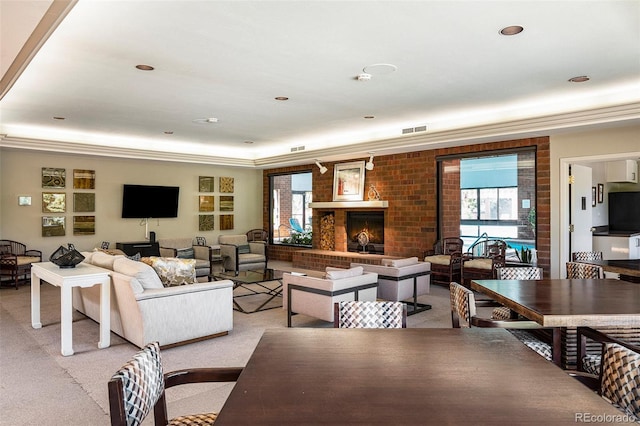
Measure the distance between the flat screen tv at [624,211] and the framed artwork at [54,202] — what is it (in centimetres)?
1114

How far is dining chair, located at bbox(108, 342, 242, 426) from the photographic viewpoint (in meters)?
1.40

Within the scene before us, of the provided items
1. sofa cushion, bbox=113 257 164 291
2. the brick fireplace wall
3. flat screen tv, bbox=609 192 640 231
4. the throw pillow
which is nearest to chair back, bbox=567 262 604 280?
the brick fireplace wall

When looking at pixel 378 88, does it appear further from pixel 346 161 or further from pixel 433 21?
pixel 346 161

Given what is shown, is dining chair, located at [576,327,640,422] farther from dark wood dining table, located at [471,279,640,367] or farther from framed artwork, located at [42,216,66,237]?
framed artwork, located at [42,216,66,237]

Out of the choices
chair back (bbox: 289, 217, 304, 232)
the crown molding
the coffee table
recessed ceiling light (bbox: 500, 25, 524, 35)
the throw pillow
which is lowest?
the coffee table

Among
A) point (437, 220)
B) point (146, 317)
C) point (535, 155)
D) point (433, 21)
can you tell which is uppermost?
point (433, 21)

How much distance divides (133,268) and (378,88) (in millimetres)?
3430

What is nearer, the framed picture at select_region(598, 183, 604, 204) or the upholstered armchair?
the framed picture at select_region(598, 183, 604, 204)

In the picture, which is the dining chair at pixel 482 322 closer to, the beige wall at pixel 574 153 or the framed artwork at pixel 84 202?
the beige wall at pixel 574 153

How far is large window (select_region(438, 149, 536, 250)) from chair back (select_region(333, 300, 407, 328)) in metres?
5.64

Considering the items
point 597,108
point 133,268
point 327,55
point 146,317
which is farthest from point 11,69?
point 597,108

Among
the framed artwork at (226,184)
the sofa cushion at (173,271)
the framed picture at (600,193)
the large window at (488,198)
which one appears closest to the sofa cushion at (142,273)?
the sofa cushion at (173,271)

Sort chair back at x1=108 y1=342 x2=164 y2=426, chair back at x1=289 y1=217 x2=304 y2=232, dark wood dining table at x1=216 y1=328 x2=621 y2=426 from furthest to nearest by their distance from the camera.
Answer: chair back at x1=289 y1=217 x2=304 y2=232
chair back at x1=108 y1=342 x2=164 y2=426
dark wood dining table at x1=216 y1=328 x2=621 y2=426

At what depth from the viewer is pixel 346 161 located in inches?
377
